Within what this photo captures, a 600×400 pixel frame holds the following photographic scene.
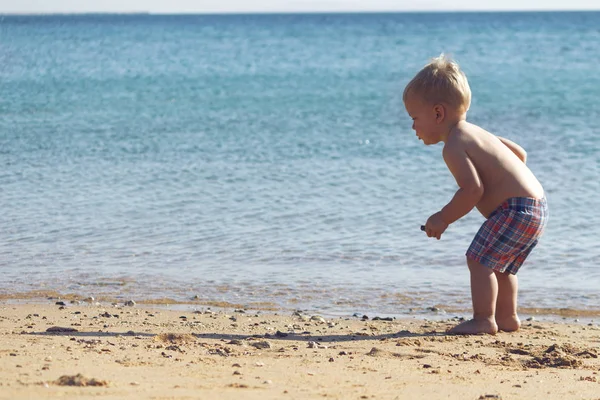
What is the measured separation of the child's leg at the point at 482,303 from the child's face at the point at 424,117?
0.62 m

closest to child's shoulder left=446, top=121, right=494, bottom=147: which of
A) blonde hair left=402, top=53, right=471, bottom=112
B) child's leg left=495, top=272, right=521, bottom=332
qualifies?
blonde hair left=402, top=53, right=471, bottom=112

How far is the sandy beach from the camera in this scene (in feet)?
9.85

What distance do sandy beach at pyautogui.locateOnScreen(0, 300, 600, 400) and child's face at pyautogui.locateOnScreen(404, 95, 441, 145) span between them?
0.92m

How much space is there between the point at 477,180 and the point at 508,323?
0.72 meters

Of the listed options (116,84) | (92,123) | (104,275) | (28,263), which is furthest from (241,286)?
(116,84)

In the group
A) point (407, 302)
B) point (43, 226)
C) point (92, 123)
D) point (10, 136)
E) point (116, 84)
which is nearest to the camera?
point (407, 302)

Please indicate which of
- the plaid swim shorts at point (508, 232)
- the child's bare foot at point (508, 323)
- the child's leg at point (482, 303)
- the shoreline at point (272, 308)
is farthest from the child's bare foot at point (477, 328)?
the shoreline at point (272, 308)

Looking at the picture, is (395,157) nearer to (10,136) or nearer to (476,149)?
(10,136)

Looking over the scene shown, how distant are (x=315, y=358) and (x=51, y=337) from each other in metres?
1.17

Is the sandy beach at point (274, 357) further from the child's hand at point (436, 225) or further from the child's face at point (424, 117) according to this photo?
the child's face at point (424, 117)

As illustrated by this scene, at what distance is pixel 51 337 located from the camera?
398cm

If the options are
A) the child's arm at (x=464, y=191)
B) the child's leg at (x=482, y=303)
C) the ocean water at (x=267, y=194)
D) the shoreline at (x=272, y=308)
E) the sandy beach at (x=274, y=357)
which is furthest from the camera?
the ocean water at (x=267, y=194)

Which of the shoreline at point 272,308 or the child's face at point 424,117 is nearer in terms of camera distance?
the child's face at point 424,117

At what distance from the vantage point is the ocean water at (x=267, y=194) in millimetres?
5625
